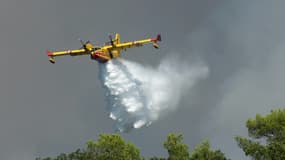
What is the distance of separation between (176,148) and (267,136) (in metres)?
13.3

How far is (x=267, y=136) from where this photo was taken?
275 ft

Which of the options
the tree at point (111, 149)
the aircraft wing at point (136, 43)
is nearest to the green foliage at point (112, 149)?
the tree at point (111, 149)

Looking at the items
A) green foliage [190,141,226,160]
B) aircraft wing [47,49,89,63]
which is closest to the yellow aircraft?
aircraft wing [47,49,89,63]

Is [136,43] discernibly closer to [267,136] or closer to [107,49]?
[107,49]

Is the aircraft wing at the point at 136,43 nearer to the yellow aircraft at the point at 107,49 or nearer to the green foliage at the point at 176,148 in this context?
the yellow aircraft at the point at 107,49

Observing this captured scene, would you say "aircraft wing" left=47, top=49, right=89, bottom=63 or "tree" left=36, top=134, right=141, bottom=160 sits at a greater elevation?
"aircraft wing" left=47, top=49, right=89, bottom=63

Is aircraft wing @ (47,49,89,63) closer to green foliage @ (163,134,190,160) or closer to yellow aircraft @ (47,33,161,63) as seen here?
yellow aircraft @ (47,33,161,63)

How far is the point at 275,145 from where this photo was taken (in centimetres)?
7988

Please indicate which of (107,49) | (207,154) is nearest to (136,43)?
(107,49)

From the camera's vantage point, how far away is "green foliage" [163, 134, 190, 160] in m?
88.4

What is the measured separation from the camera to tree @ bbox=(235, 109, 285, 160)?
7994 cm

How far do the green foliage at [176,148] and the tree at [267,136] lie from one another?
323 inches

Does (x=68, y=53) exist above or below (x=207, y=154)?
above

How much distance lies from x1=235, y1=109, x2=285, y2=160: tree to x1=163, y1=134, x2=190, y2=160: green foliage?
8193 mm
